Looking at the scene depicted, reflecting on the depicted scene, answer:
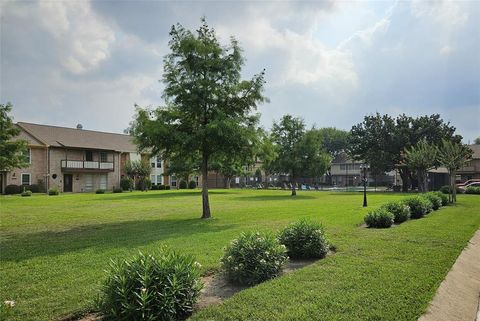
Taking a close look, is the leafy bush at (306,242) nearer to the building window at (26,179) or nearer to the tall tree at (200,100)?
the tall tree at (200,100)

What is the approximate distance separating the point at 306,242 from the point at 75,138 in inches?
1864

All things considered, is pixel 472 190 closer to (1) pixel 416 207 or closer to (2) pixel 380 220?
(1) pixel 416 207

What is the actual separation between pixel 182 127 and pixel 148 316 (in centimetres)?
1258

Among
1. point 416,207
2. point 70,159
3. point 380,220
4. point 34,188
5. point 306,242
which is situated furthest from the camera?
point 70,159

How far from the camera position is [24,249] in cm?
948

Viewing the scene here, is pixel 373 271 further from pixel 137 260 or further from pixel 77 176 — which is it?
pixel 77 176

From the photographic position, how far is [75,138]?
49.6 meters

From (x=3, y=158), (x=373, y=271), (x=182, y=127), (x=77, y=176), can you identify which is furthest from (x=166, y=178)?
(x=373, y=271)

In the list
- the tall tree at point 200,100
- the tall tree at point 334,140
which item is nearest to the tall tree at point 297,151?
the tall tree at point 200,100

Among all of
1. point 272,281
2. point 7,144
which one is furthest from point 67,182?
point 272,281

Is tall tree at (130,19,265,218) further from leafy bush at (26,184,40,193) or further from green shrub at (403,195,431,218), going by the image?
leafy bush at (26,184,40,193)

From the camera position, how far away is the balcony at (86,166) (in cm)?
4609


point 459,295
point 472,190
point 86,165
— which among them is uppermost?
point 86,165

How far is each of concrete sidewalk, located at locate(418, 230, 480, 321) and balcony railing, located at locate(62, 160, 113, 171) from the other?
149 feet
